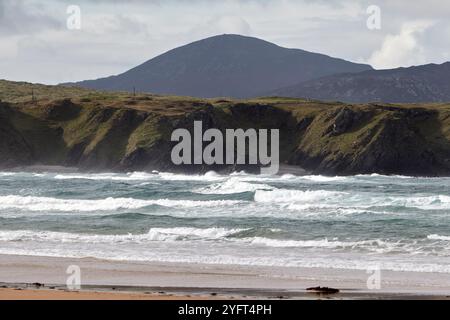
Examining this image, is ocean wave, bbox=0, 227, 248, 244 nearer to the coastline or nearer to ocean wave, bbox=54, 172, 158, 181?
the coastline

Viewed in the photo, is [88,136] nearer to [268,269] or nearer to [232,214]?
[232,214]

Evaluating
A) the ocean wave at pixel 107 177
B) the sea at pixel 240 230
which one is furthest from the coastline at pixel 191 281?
the ocean wave at pixel 107 177

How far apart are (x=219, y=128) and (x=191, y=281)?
113367 millimetres

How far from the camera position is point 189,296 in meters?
17.5

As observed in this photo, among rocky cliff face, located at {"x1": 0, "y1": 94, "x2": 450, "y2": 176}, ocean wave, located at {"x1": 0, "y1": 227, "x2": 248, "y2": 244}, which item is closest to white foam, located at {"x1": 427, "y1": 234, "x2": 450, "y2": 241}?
ocean wave, located at {"x1": 0, "y1": 227, "x2": 248, "y2": 244}

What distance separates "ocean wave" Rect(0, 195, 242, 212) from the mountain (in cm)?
6955

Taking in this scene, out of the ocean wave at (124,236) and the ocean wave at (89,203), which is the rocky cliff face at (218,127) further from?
the ocean wave at (124,236)

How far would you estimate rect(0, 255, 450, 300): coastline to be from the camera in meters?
18.0

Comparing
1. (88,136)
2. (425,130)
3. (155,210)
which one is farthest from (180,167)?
(155,210)

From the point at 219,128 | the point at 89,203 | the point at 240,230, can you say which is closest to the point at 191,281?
the point at 240,230

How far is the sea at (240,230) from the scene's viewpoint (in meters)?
28.0

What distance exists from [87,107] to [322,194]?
305 ft

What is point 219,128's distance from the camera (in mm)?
134625

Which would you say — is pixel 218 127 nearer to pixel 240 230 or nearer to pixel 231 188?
pixel 231 188
